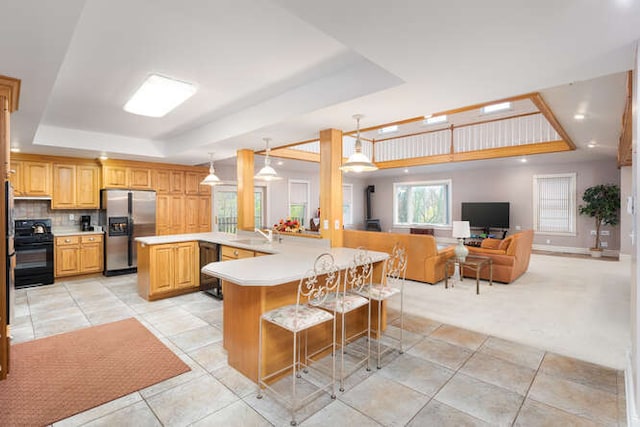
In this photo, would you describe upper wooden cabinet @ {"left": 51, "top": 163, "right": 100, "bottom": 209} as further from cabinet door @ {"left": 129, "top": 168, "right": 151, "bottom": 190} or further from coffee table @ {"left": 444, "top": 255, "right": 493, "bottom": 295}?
coffee table @ {"left": 444, "top": 255, "right": 493, "bottom": 295}

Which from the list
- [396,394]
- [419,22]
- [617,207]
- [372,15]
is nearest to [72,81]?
[372,15]

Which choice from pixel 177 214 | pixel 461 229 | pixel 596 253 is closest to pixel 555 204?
pixel 596 253

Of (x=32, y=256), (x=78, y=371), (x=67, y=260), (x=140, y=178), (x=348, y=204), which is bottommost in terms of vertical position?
(x=78, y=371)

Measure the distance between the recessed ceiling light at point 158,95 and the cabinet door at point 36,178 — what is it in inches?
126

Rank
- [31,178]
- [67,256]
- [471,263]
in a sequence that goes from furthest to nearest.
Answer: [67,256], [31,178], [471,263]

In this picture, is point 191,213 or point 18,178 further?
point 191,213

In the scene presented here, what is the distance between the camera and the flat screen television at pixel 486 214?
29.3ft

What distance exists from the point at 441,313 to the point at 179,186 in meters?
5.98

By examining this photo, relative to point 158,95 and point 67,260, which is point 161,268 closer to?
point 158,95

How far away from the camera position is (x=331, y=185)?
155 inches

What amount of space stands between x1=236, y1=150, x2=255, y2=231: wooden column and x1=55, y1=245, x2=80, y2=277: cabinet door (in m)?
3.26

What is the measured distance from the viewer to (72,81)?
10.4 ft

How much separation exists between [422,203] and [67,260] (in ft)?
31.8

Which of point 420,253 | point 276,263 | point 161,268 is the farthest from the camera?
point 420,253
